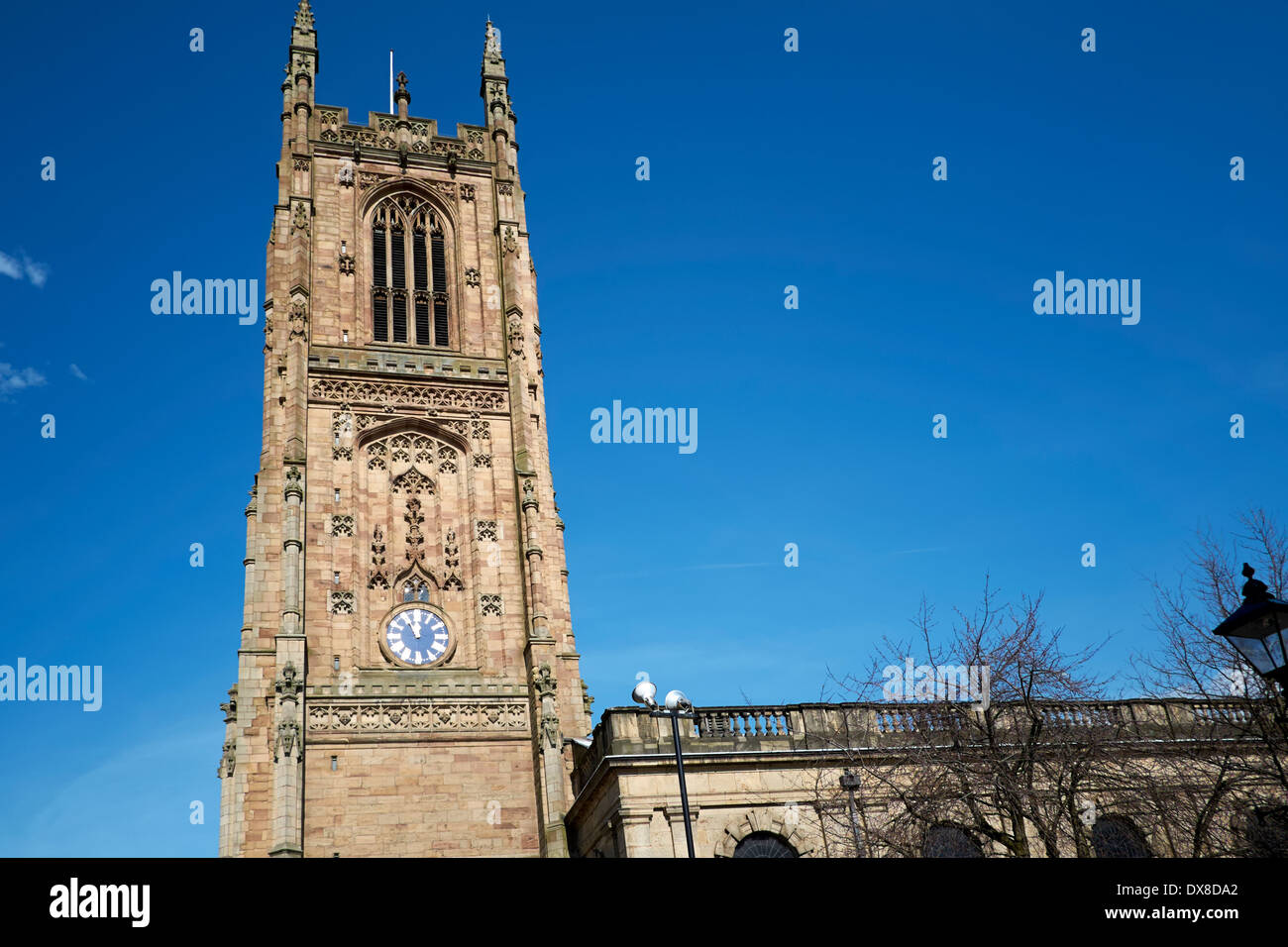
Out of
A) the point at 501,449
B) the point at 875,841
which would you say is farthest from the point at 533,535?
the point at 875,841

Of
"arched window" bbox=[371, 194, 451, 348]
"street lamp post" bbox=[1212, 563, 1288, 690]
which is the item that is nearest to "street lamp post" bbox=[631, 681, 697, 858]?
"street lamp post" bbox=[1212, 563, 1288, 690]

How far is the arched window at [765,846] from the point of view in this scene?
26234 millimetres

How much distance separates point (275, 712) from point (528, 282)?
69.6 feet

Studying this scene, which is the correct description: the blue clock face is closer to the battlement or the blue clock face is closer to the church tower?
the church tower

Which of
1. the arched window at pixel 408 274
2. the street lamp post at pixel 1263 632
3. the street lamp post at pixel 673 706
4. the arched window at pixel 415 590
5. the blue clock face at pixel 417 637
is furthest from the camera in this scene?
the arched window at pixel 408 274

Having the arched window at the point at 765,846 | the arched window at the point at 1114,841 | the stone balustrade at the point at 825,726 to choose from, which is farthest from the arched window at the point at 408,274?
the arched window at the point at 1114,841

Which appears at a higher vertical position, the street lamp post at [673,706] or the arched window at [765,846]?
the street lamp post at [673,706]

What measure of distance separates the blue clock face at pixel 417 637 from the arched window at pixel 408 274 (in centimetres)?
1175

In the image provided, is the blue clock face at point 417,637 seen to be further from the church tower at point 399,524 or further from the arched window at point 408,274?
the arched window at point 408,274

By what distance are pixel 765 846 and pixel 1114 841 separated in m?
8.24

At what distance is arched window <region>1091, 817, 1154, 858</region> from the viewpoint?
25531 mm

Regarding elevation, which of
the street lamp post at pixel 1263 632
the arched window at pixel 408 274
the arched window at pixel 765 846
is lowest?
the arched window at pixel 765 846

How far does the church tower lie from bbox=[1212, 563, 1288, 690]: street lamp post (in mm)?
25542
